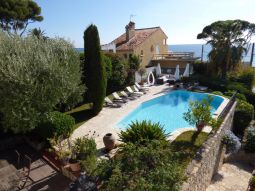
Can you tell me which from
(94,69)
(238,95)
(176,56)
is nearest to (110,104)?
(94,69)

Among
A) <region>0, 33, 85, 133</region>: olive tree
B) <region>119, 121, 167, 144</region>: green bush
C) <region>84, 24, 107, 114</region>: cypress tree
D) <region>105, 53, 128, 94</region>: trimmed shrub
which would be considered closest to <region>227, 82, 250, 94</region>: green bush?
<region>105, 53, 128, 94</region>: trimmed shrub

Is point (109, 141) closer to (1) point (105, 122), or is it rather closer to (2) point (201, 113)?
(1) point (105, 122)

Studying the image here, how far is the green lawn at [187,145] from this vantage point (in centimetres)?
905

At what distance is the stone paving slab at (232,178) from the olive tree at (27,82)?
8747mm

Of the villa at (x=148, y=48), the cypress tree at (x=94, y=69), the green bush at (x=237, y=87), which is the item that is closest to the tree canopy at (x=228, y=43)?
the green bush at (x=237, y=87)

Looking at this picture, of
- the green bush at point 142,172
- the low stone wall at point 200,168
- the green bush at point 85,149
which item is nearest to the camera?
the green bush at point 142,172

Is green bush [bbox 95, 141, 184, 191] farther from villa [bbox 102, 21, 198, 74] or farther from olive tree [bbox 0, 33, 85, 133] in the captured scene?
villa [bbox 102, 21, 198, 74]

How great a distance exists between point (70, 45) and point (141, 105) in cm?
888

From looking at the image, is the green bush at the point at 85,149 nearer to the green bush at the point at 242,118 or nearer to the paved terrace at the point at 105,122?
the paved terrace at the point at 105,122

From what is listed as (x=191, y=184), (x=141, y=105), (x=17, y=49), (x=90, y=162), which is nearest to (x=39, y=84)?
(x=17, y=49)

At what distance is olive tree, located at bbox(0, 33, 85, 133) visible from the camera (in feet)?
29.9

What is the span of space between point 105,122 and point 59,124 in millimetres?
4473

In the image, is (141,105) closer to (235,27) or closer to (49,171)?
(49,171)

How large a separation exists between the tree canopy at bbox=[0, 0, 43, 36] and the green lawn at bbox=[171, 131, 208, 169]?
878 inches
